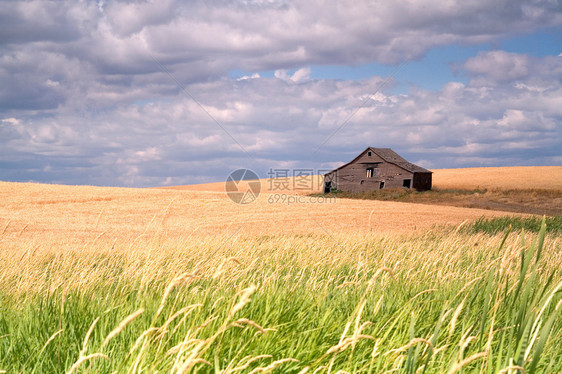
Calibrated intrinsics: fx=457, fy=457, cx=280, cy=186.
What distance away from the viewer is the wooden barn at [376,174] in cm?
4734

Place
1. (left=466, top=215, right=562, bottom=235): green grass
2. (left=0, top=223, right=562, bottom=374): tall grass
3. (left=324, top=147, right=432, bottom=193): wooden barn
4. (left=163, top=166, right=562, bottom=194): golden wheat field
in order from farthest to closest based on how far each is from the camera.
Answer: (left=163, top=166, right=562, bottom=194): golden wheat field
(left=324, top=147, right=432, bottom=193): wooden barn
(left=466, top=215, right=562, bottom=235): green grass
(left=0, top=223, right=562, bottom=374): tall grass

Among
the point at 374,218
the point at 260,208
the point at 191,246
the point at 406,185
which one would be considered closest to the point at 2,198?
the point at 260,208

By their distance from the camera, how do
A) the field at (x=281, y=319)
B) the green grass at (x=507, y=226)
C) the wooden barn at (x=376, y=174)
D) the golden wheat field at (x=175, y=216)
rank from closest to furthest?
the field at (x=281, y=319) < the green grass at (x=507, y=226) < the golden wheat field at (x=175, y=216) < the wooden barn at (x=376, y=174)

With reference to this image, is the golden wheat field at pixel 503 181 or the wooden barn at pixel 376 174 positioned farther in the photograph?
the golden wheat field at pixel 503 181

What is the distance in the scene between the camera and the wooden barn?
155ft

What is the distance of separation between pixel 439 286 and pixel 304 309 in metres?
2.11

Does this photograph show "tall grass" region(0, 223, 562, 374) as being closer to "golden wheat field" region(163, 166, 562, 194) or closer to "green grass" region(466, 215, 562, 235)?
"green grass" region(466, 215, 562, 235)

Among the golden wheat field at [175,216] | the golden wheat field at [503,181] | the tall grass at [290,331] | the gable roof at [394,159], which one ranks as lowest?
the golden wheat field at [175,216]

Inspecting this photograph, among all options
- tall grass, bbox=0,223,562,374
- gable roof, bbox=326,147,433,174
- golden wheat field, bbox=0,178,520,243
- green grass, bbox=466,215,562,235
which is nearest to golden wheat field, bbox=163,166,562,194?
gable roof, bbox=326,147,433,174

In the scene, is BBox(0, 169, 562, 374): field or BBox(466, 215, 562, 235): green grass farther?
BBox(466, 215, 562, 235): green grass

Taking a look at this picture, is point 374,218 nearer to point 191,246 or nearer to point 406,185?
point 191,246

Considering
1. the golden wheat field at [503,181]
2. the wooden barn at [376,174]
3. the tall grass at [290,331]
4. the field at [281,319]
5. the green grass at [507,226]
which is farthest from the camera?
the golden wheat field at [503,181]

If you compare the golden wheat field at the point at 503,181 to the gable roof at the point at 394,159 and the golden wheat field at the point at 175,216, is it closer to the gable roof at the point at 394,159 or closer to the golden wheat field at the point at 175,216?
the gable roof at the point at 394,159

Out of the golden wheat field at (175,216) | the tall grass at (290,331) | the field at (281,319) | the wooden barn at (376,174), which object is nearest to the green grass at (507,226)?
the golden wheat field at (175,216)
